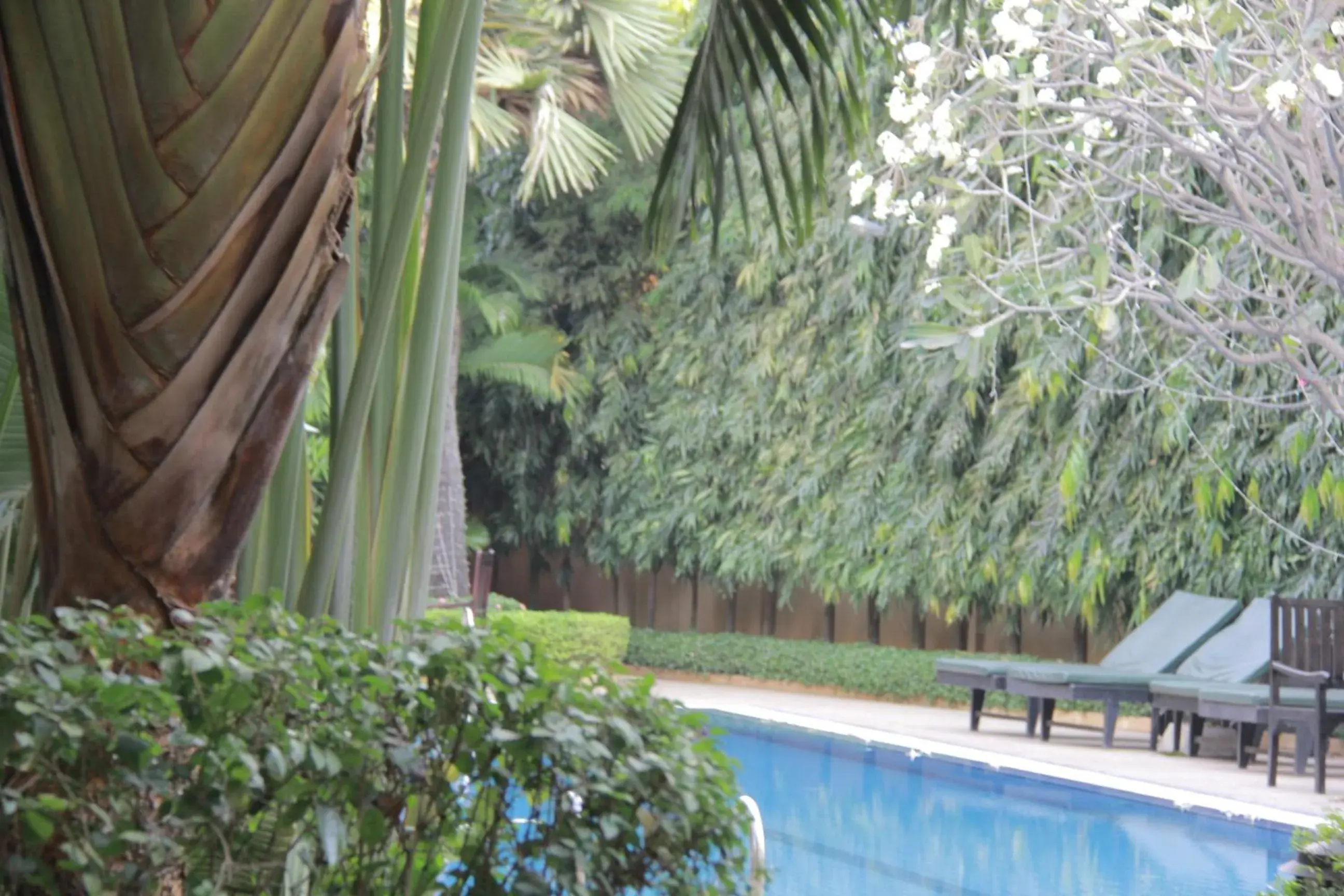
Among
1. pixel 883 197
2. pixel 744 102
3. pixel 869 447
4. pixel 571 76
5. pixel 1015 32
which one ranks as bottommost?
pixel 744 102

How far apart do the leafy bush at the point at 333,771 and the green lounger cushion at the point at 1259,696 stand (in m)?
7.24

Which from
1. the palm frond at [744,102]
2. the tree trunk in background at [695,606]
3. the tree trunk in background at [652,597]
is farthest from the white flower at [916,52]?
the tree trunk in background at [652,597]

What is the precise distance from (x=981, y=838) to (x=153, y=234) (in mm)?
6607

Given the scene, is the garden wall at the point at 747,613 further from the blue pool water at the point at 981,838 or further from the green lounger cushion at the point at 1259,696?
the blue pool water at the point at 981,838

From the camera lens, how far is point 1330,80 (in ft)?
19.0

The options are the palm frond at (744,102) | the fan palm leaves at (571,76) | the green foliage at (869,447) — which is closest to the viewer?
the palm frond at (744,102)

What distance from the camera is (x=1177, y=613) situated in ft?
34.0

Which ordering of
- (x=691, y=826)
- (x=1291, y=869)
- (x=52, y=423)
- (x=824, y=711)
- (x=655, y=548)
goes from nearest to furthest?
1. (x=691, y=826)
2. (x=52, y=423)
3. (x=1291, y=869)
4. (x=824, y=711)
5. (x=655, y=548)

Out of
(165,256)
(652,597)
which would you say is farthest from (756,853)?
(652,597)

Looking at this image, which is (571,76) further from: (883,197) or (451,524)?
(883,197)

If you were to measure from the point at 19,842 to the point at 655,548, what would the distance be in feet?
46.7

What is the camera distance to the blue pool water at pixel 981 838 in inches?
261

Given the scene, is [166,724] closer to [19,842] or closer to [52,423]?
[19,842]

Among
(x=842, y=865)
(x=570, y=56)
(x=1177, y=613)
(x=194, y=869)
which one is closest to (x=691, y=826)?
(x=194, y=869)
